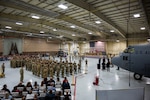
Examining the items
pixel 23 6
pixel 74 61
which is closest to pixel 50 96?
pixel 23 6

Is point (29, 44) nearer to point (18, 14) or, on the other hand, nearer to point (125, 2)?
point (18, 14)

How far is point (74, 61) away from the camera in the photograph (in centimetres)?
1697

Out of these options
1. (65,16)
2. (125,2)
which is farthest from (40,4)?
(125,2)


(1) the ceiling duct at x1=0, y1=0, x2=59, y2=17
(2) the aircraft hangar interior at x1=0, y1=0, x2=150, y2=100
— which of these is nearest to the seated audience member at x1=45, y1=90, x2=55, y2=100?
(2) the aircraft hangar interior at x1=0, y1=0, x2=150, y2=100

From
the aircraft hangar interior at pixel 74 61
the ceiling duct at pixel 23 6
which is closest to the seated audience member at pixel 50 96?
the aircraft hangar interior at pixel 74 61

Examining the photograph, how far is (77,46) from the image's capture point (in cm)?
3838

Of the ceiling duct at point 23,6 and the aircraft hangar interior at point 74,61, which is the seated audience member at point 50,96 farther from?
the ceiling duct at point 23,6

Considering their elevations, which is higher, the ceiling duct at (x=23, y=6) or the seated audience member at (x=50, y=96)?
the ceiling duct at (x=23, y=6)

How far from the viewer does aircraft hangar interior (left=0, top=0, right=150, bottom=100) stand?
20.9 ft

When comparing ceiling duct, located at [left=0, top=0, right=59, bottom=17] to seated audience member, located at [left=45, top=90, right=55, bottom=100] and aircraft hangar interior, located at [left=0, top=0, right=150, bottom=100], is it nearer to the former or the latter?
aircraft hangar interior, located at [left=0, top=0, right=150, bottom=100]

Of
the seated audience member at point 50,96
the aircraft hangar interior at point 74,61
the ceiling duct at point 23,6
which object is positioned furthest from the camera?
the ceiling duct at point 23,6

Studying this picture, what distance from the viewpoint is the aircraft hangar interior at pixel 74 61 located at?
6.36 metres

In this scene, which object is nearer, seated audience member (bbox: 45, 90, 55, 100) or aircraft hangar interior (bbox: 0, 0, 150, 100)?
seated audience member (bbox: 45, 90, 55, 100)

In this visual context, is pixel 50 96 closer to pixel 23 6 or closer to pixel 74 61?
pixel 23 6
